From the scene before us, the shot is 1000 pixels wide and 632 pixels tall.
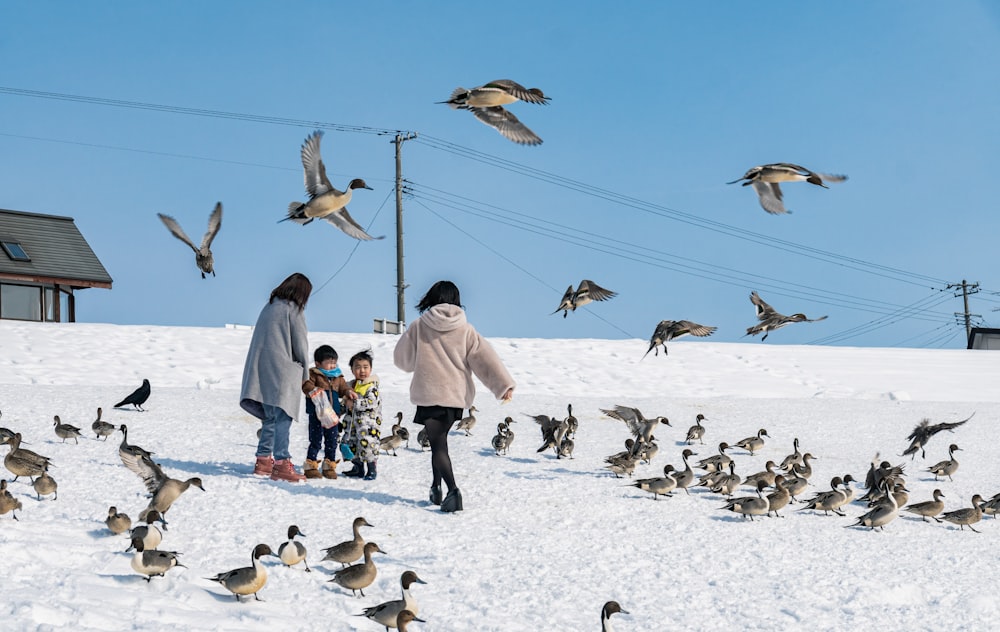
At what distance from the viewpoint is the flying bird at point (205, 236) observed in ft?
47.3

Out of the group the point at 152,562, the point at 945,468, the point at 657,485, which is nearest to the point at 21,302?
the point at 657,485

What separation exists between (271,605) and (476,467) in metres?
6.11

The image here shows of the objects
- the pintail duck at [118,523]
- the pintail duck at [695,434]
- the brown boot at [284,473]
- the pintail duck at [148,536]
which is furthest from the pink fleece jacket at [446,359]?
the pintail duck at [695,434]

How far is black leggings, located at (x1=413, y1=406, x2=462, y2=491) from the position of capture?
9.38m

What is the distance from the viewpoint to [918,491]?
1272 cm

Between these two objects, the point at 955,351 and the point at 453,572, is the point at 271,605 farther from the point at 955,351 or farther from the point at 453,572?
the point at 955,351

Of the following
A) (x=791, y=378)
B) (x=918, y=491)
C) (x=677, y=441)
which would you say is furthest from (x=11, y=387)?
(x=791, y=378)

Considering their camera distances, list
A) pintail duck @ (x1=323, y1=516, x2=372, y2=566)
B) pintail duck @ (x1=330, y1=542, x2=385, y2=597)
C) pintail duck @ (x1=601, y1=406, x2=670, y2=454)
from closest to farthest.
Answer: pintail duck @ (x1=330, y1=542, x2=385, y2=597) < pintail duck @ (x1=323, y1=516, x2=372, y2=566) < pintail duck @ (x1=601, y1=406, x2=670, y2=454)

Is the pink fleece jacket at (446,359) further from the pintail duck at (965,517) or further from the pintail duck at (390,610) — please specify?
the pintail duck at (965,517)

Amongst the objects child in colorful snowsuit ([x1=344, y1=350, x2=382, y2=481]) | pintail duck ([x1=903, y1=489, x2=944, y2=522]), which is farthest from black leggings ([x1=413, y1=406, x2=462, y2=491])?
pintail duck ([x1=903, y1=489, x2=944, y2=522])

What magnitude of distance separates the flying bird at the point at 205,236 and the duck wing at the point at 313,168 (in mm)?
3182

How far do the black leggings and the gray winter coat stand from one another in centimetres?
149

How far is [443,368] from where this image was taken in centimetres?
945

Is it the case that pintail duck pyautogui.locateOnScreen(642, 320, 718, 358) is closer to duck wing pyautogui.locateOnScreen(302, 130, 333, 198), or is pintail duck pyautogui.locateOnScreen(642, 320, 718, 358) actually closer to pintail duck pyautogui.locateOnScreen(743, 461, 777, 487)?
pintail duck pyautogui.locateOnScreen(743, 461, 777, 487)
